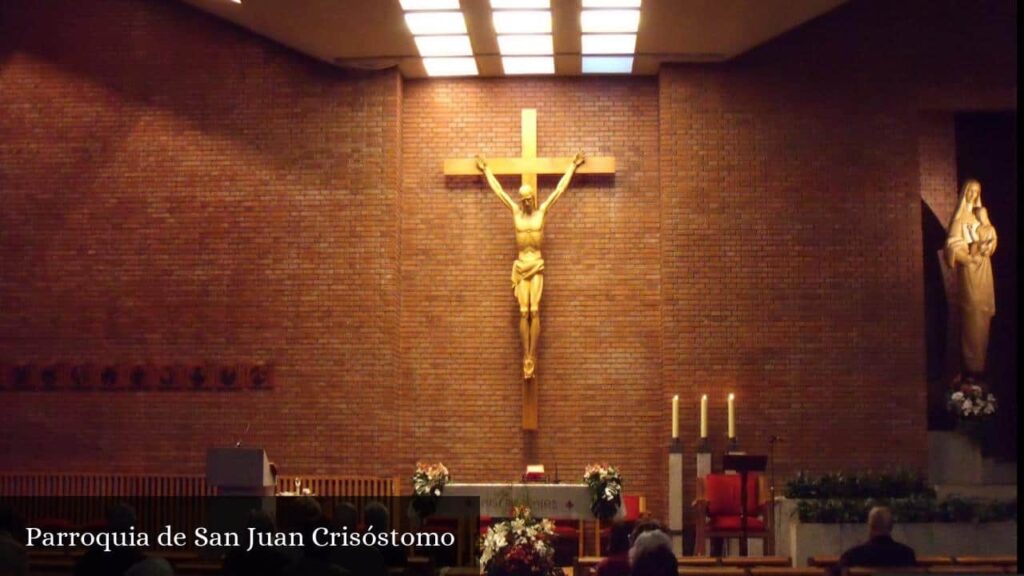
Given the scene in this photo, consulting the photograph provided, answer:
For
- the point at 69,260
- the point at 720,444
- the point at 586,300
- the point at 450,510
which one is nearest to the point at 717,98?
the point at 586,300

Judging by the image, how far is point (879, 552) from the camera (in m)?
8.51

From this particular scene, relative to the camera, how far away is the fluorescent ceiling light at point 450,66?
16.0 meters

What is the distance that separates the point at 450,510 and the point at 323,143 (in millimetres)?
4161

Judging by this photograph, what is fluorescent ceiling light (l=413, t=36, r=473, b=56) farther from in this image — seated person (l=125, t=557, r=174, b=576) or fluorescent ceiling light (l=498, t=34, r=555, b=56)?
seated person (l=125, t=557, r=174, b=576)

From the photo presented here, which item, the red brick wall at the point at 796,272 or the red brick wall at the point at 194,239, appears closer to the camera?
the red brick wall at the point at 796,272

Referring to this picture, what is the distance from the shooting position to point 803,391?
1546cm

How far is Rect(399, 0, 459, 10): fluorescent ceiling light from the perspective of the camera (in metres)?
14.7

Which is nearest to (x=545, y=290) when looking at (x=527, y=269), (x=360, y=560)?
(x=527, y=269)

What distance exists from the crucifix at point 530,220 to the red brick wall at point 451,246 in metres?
0.25

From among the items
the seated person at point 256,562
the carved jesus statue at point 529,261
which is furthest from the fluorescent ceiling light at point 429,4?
the seated person at point 256,562

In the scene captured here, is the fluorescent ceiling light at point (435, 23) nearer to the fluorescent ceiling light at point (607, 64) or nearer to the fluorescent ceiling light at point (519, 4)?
the fluorescent ceiling light at point (519, 4)

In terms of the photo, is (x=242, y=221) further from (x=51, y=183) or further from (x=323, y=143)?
(x=51, y=183)

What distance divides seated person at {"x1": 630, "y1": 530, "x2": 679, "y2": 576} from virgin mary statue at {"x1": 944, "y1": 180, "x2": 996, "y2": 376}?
899cm

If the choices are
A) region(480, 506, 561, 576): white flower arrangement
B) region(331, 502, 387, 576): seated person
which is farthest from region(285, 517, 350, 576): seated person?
region(480, 506, 561, 576): white flower arrangement
